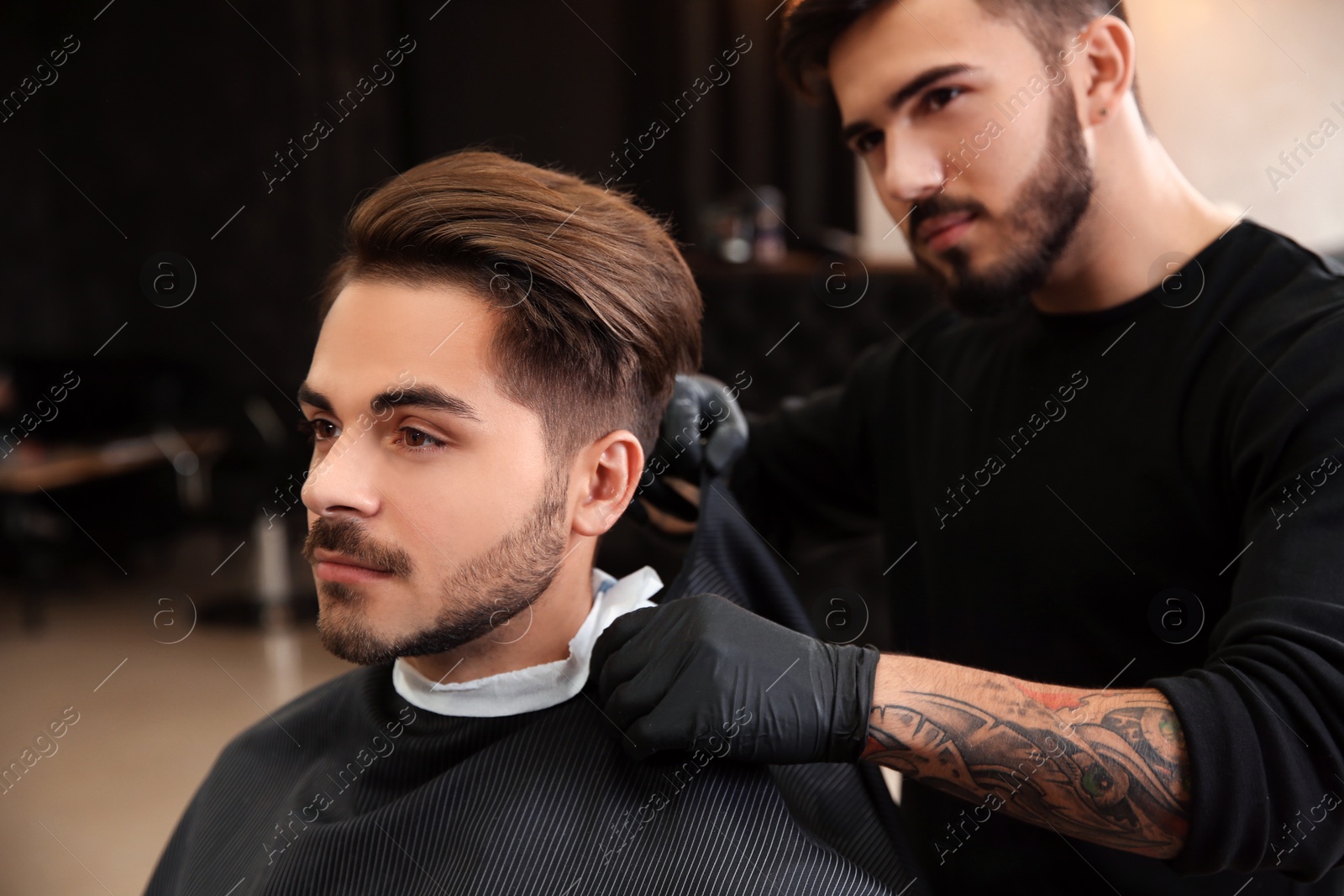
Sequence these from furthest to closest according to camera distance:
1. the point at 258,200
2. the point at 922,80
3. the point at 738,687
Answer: the point at 258,200, the point at 922,80, the point at 738,687

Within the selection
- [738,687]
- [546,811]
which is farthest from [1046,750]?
[546,811]

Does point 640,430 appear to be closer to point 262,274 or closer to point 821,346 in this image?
point 821,346

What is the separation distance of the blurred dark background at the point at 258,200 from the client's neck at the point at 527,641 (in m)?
2.34

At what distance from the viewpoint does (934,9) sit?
1394 millimetres

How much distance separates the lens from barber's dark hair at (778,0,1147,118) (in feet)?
4.66

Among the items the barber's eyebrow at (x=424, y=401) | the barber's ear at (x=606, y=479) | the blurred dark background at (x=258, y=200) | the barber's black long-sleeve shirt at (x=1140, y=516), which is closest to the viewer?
the barber's black long-sleeve shirt at (x=1140, y=516)

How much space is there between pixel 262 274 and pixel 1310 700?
629 cm

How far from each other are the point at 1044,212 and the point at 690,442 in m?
0.58

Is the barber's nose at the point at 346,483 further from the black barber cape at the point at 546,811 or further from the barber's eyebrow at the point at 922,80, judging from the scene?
the barber's eyebrow at the point at 922,80

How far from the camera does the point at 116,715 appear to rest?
4.03 metres

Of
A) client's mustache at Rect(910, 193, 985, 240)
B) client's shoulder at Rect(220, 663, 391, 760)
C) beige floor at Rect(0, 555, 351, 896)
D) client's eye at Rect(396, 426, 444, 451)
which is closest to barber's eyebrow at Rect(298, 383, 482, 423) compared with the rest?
client's eye at Rect(396, 426, 444, 451)

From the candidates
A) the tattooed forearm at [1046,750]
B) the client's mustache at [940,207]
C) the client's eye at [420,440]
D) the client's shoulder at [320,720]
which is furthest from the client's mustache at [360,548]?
the client's mustache at [940,207]

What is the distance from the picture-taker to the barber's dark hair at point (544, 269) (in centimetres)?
121

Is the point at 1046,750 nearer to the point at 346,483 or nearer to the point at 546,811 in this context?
the point at 546,811
